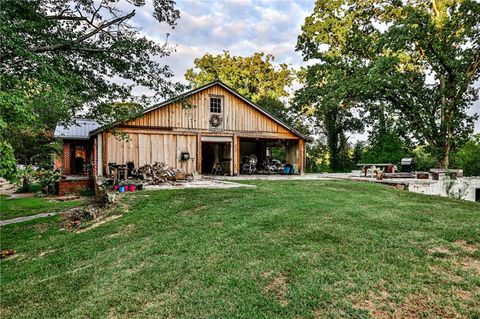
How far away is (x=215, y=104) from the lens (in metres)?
16.4

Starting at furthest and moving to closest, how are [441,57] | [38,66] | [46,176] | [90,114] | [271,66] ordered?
[271,66] → [441,57] → [46,176] → [90,114] → [38,66]

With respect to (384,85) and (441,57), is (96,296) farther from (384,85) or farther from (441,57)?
(441,57)

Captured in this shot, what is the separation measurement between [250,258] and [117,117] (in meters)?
7.38

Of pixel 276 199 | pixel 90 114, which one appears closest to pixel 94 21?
pixel 90 114

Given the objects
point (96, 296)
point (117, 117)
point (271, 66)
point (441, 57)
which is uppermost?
point (271, 66)

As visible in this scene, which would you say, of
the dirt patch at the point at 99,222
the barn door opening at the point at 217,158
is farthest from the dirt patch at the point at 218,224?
the barn door opening at the point at 217,158

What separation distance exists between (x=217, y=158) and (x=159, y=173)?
622 cm

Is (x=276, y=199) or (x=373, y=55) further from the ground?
(x=373, y=55)

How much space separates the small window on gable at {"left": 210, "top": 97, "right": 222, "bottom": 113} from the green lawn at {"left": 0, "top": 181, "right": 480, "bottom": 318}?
10012 millimetres

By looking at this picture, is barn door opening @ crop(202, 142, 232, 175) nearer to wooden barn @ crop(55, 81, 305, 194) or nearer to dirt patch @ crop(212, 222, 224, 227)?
wooden barn @ crop(55, 81, 305, 194)

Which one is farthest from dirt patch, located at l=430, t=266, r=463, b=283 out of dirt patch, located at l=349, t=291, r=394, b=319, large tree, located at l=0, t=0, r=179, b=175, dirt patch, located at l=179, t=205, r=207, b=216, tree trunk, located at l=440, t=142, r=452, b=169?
tree trunk, located at l=440, t=142, r=452, b=169

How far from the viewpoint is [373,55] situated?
64.4ft

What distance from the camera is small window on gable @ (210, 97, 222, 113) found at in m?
16.3

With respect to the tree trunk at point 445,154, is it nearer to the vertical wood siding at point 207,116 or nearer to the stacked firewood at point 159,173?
the vertical wood siding at point 207,116
